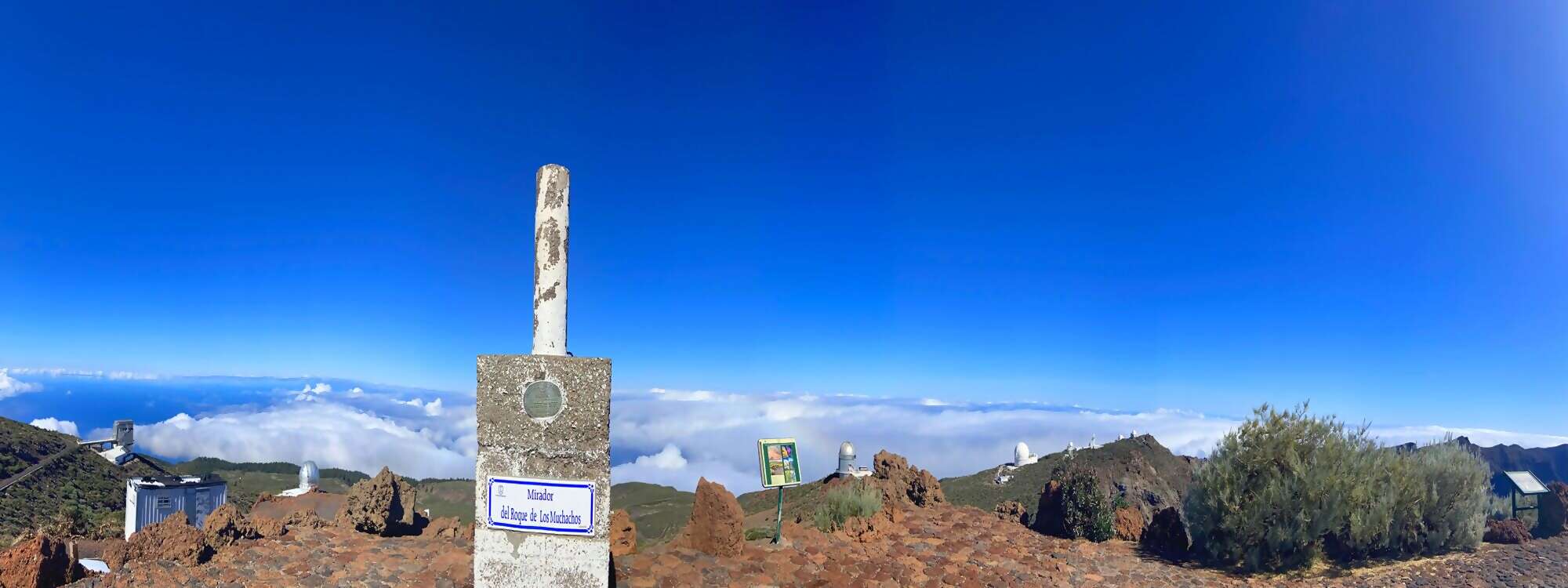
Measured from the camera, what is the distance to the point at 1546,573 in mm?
9586

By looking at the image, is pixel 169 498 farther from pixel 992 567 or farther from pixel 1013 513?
pixel 1013 513

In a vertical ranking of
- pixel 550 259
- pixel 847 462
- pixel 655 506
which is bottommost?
pixel 655 506

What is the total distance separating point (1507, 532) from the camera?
11.6m

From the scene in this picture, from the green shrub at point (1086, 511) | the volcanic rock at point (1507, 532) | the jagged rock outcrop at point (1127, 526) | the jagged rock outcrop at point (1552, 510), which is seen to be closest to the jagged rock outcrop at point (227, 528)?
the green shrub at point (1086, 511)

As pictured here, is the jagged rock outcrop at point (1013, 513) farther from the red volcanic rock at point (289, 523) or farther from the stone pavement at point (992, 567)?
the red volcanic rock at point (289, 523)

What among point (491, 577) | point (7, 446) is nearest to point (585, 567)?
point (491, 577)

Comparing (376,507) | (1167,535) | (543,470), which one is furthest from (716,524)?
(1167,535)

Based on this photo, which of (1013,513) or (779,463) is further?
(1013,513)

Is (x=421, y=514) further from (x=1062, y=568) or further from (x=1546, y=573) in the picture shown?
(x=1546, y=573)

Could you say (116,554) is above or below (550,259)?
below

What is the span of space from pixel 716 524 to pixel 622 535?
127 cm

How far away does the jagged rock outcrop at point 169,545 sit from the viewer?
7.86 meters

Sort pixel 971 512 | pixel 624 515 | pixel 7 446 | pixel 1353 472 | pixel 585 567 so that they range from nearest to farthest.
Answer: pixel 585 567 < pixel 624 515 < pixel 1353 472 < pixel 971 512 < pixel 7 446

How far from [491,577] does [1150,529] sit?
11.0 meters
